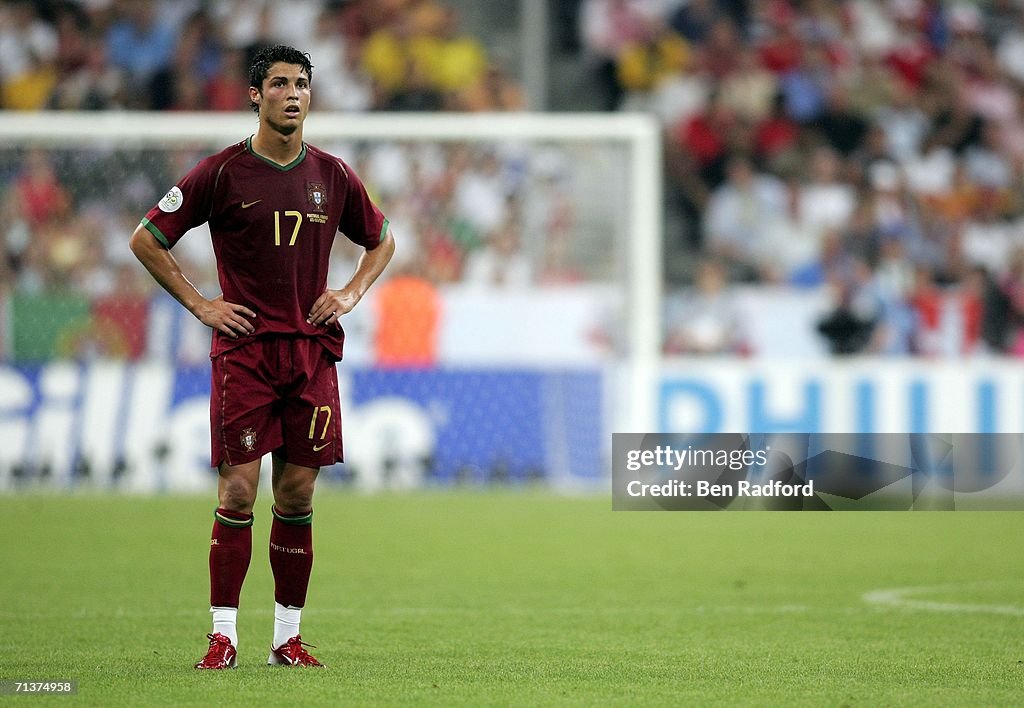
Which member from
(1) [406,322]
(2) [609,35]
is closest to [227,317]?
(1) [406,322]

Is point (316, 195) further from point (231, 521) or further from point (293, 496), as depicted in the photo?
point (231, 521)

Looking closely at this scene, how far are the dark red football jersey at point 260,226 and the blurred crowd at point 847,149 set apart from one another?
Answer: 11456mm

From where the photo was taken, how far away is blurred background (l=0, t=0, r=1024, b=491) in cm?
1519

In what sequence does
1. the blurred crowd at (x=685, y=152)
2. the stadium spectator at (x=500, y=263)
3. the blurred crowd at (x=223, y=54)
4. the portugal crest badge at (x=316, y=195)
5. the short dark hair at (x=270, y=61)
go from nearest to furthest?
the short dark hair at (x=270, y=61)
the portugal crest badge at (x=316, y=195)
the stadium spectator at (x=500, y=263)
the blurred crowd at (x=685, y=152)
the blurred crowd at (x=223, y=54)

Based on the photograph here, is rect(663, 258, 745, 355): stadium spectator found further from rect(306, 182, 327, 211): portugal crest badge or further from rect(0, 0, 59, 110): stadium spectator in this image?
rect(306, 182, 327, 211): portugal crest badge

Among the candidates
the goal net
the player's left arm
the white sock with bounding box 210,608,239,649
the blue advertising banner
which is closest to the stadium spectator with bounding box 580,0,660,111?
the goal net

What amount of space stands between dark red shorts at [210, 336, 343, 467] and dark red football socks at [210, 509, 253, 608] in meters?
0.23

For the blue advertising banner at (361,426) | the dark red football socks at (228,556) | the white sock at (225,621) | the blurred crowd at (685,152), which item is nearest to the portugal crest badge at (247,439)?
the dark red football socks at (228,556)

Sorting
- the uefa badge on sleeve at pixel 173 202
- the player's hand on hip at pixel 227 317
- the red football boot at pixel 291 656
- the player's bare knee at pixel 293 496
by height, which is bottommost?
the red football boot at pixel 291 656

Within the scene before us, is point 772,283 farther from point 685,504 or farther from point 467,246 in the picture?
point 685,504

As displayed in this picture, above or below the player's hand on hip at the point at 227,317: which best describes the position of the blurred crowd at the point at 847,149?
above

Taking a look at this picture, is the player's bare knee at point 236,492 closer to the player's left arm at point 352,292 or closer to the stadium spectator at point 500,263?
the player's left arm at point 352,292

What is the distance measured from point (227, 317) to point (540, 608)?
269 centimetres

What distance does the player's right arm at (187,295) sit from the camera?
6.19 meters
